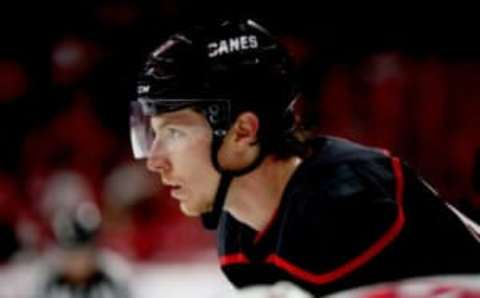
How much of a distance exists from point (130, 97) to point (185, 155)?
9.55 ft

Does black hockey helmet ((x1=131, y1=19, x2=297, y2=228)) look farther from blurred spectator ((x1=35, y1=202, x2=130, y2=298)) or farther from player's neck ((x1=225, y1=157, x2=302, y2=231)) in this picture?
blurred spectator ((x1=35, y1=202, x2=130, y2=298))

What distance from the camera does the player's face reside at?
2066mm

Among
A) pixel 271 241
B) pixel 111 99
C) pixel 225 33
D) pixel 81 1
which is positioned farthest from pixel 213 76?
pixel 81 1

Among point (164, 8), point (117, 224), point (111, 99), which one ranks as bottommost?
point (117, 224)

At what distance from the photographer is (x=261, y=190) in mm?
2072

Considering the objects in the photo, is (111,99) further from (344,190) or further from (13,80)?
(344,190)

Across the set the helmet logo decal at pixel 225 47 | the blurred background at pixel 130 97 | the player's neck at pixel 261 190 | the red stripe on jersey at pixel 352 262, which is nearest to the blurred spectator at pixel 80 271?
the blurred background at pixel 130 97

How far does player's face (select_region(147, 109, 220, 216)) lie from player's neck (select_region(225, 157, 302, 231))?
1.9 inches

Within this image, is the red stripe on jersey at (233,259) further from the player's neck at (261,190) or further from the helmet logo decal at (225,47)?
the helmet logo decal at (225,47)

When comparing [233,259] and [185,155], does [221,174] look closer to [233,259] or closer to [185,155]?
[185,155]

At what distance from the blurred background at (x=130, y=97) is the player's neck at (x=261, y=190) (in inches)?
89.8

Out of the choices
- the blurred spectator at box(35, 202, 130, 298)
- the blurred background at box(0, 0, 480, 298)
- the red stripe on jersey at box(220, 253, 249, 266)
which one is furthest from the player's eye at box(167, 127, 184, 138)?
the blurred spectator at box(35, 202, 130, 298)

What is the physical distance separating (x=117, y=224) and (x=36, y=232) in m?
0.38

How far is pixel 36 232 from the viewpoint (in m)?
5.82
